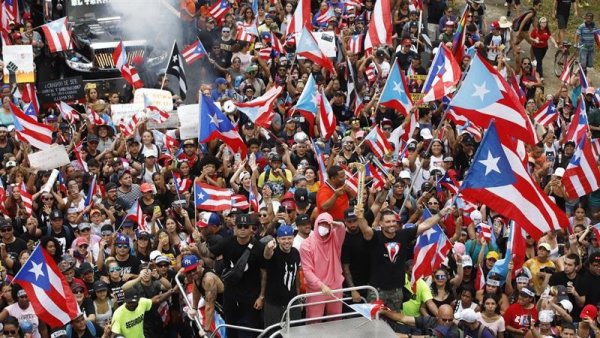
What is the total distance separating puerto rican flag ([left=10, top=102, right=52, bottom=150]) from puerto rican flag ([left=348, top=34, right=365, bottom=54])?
666 cm

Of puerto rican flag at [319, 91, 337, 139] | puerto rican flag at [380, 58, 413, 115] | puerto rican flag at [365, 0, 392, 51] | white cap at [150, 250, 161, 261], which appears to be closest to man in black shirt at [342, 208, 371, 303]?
white cap at [150, 250, 161, 261]

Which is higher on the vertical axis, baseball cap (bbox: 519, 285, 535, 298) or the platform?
the platform

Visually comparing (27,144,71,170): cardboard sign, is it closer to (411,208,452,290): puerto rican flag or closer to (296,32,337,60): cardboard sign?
(411,208,452,290): puerto rican flag

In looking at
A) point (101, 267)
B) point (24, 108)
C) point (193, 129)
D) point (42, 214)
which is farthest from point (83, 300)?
point (24, 108)

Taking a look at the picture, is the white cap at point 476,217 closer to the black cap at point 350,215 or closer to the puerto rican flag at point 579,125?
the puerto rican flag at point 579,125

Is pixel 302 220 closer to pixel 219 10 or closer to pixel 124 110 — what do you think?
pixel 124 110

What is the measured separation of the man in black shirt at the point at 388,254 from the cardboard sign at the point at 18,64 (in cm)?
1104

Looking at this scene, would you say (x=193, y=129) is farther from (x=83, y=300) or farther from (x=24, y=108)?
(x=83, y=300)

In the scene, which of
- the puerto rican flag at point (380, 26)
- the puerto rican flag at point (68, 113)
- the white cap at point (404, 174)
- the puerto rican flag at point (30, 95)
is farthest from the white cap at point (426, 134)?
the puerto rican flag at point (30, 95)

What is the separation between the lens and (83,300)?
57.0 ft

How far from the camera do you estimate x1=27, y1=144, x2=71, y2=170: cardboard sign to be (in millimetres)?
20891

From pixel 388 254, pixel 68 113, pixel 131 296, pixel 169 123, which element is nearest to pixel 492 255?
pixel 388 254

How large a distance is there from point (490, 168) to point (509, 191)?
32 centimetres

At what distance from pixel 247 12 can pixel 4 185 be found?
28.2 feet
